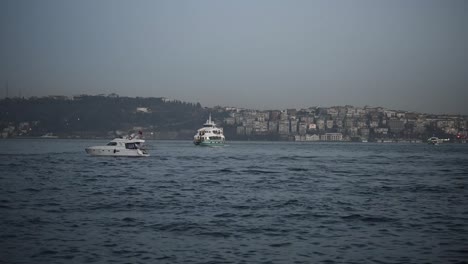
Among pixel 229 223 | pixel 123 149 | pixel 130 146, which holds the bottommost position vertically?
pixel 229 223

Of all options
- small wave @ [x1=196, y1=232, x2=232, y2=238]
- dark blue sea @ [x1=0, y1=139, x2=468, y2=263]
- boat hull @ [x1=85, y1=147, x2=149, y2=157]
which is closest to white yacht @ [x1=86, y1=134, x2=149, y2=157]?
boat hull @ [x1=85, y1=147, x2=149, y2=157]

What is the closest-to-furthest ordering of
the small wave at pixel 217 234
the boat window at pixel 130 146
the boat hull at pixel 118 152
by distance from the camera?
the small wave at pixel 217 234, the boat hull at pixel 118 152, the boat window at pixel 130 146

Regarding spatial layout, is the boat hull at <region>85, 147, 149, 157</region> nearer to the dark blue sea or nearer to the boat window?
the boat window

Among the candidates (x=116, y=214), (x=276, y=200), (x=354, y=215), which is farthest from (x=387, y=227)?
(x=116, y=214)

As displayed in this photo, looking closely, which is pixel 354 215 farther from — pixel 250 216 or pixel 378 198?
pixel 378 198

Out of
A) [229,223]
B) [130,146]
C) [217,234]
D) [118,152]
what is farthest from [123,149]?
[217,234]

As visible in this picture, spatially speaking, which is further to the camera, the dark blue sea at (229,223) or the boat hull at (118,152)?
the boat hull at (118,152)

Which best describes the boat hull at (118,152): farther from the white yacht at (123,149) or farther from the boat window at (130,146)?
the boat window at (130,146)

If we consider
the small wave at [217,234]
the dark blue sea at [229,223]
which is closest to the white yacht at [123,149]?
the dark blue sea at [229,223]

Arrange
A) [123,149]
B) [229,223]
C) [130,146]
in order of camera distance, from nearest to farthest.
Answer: [229,223] → [123,149] → [130,146]

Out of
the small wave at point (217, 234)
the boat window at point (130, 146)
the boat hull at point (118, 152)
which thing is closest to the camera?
the small wave at point (217, 234)

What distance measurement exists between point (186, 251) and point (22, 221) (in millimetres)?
6640

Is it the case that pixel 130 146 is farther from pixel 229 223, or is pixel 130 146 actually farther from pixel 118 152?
pixel 229 223

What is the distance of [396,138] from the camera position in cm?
19462
